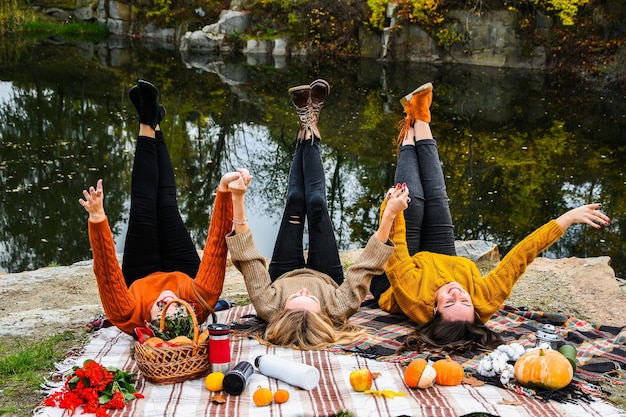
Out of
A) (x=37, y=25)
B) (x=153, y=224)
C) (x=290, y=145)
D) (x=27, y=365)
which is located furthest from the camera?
(x=37, y=25)

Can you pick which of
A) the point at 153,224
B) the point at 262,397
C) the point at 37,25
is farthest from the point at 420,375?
the point at 37,25

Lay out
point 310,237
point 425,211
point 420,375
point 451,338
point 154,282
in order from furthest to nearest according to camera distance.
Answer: point 425,211 → point 310,237 → point 154,282 → point 451,338 → point 420,375

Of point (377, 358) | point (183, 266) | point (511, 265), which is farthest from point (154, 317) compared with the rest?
point (511, 265)

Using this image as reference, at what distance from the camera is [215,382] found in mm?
4184

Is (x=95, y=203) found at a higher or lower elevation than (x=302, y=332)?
higher

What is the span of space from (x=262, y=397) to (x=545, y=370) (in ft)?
5.65

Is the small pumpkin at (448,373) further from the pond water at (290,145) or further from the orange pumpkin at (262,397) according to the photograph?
the pond water at (290,145)

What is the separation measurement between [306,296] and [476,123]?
12.5 m

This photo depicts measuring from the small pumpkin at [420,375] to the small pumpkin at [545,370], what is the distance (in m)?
0.56

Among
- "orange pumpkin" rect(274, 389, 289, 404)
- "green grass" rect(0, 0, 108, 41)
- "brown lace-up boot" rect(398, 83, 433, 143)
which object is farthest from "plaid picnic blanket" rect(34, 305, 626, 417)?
"green grass" rect(0, 0, 108, 41)

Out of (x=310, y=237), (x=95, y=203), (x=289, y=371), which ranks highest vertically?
(x=95, y=203)

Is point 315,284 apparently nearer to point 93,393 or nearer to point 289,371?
point 289,371

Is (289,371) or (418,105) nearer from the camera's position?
(289,371)

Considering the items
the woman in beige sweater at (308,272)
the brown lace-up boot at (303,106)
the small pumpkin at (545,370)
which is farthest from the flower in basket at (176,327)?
the brown lace-up boot at (303,106)
